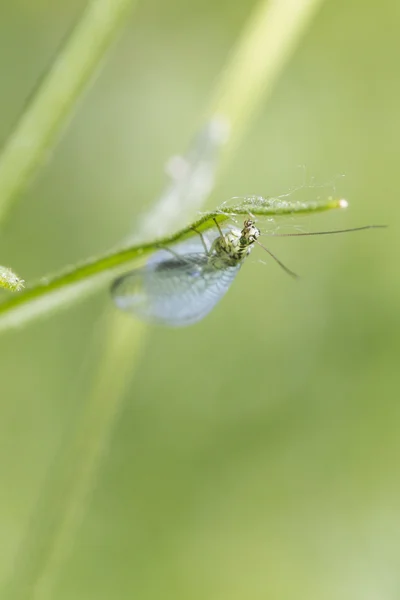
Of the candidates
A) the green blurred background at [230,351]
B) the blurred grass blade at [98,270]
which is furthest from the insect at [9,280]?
the green blurred background at [230,351]

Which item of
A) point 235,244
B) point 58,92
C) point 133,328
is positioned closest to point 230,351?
point 133,328

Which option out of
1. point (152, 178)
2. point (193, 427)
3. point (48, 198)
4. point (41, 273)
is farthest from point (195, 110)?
point (193, 427)

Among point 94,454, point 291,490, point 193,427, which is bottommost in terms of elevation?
point 94,454

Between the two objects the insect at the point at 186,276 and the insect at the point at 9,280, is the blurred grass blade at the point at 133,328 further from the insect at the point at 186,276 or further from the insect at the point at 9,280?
the insect at the point at 9,280

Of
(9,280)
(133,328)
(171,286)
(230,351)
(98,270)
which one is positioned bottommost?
(9,280)

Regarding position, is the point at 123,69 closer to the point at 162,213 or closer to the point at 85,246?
the point at 85,246

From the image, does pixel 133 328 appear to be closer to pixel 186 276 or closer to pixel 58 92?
pixel 186 276
